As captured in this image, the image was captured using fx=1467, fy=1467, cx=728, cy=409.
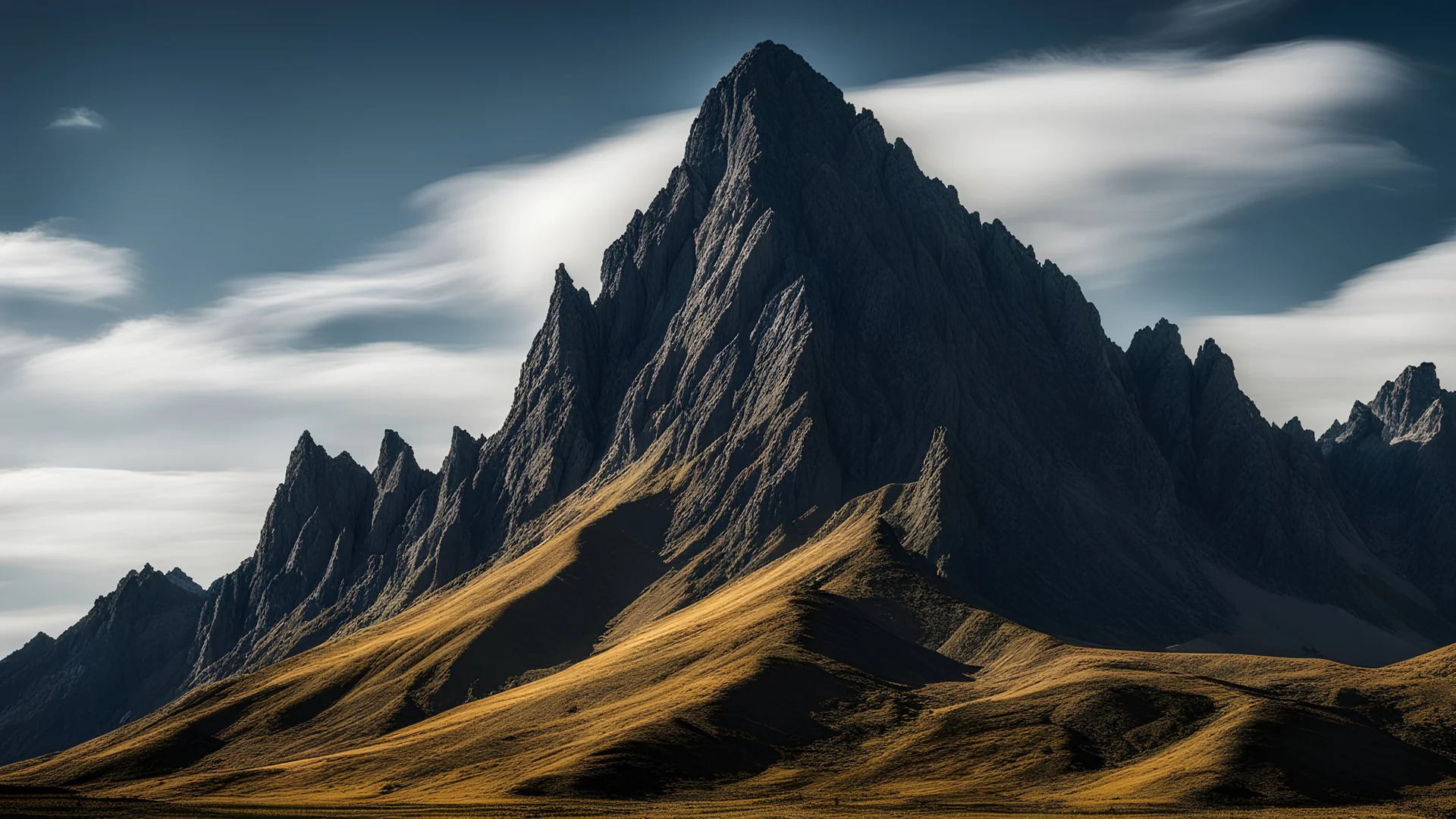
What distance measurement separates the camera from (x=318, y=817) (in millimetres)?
150875

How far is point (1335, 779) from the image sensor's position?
579 feet

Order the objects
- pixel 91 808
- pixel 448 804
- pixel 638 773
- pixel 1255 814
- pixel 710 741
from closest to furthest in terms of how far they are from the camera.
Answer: pixel 91 808
pixel 1255 814
pixel 448 804
pixel 638 773
pixel 710 741

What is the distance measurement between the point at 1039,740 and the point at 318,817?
95.2m

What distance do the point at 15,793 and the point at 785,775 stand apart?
9027cm

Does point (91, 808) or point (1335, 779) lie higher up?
point (91, 808)

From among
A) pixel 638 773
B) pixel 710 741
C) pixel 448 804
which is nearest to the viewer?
pixel 448 804

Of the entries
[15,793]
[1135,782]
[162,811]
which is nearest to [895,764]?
[1135,782]

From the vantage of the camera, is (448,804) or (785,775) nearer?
(448,804)

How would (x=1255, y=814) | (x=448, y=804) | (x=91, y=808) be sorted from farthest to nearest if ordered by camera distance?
(x=448, y=804)
(x=1255, y=814)
(x=91, y=808)

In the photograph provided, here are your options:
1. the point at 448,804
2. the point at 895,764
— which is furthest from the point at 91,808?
the point at 895,764

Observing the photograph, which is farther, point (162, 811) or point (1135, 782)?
point (1135, 782)

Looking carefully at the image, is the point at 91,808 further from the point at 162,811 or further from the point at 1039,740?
the point at 1039,740

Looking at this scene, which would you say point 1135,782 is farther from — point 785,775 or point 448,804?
point 448,804

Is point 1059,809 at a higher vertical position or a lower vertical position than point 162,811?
lower
